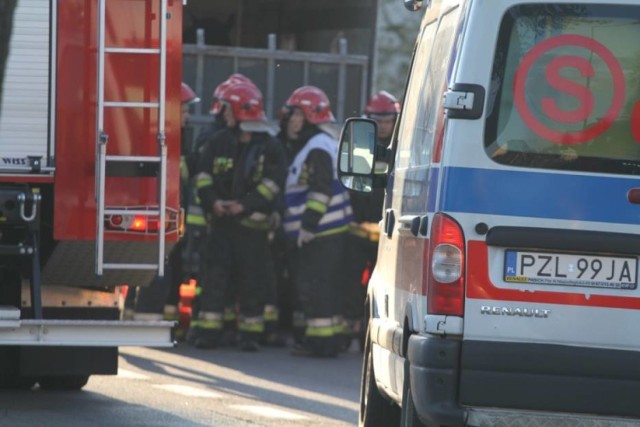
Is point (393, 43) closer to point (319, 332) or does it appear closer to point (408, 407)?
point (319, 332)

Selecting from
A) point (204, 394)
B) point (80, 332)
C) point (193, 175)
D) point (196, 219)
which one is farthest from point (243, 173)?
point (80, 332)

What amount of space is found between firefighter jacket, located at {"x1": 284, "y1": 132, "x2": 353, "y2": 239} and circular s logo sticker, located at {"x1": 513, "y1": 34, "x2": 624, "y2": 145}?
8.51 meters

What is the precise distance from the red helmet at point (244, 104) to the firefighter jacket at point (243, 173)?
183 millimetres

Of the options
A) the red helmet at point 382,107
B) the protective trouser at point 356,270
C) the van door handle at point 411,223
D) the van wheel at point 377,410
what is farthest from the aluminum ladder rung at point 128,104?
the red helmet at point 382,107

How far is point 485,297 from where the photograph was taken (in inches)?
279

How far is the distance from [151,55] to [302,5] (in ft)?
37.8

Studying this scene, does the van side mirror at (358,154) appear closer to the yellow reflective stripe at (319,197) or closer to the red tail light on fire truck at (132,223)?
the red tail light on fire truck at (132,223)

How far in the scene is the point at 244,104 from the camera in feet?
52.4

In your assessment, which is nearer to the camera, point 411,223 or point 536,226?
point 536,226

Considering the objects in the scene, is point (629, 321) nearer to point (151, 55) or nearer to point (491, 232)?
point (491, 232)

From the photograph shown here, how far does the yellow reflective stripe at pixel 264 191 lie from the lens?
15.8m

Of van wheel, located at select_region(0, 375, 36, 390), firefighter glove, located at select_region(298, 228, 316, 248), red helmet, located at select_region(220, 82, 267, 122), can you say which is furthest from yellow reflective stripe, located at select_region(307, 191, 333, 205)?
van wheel, located at select_region(0, 375, 36, 390)

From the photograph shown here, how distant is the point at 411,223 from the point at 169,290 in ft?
29.6

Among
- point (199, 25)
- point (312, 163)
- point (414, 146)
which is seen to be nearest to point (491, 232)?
point (414, 146)
